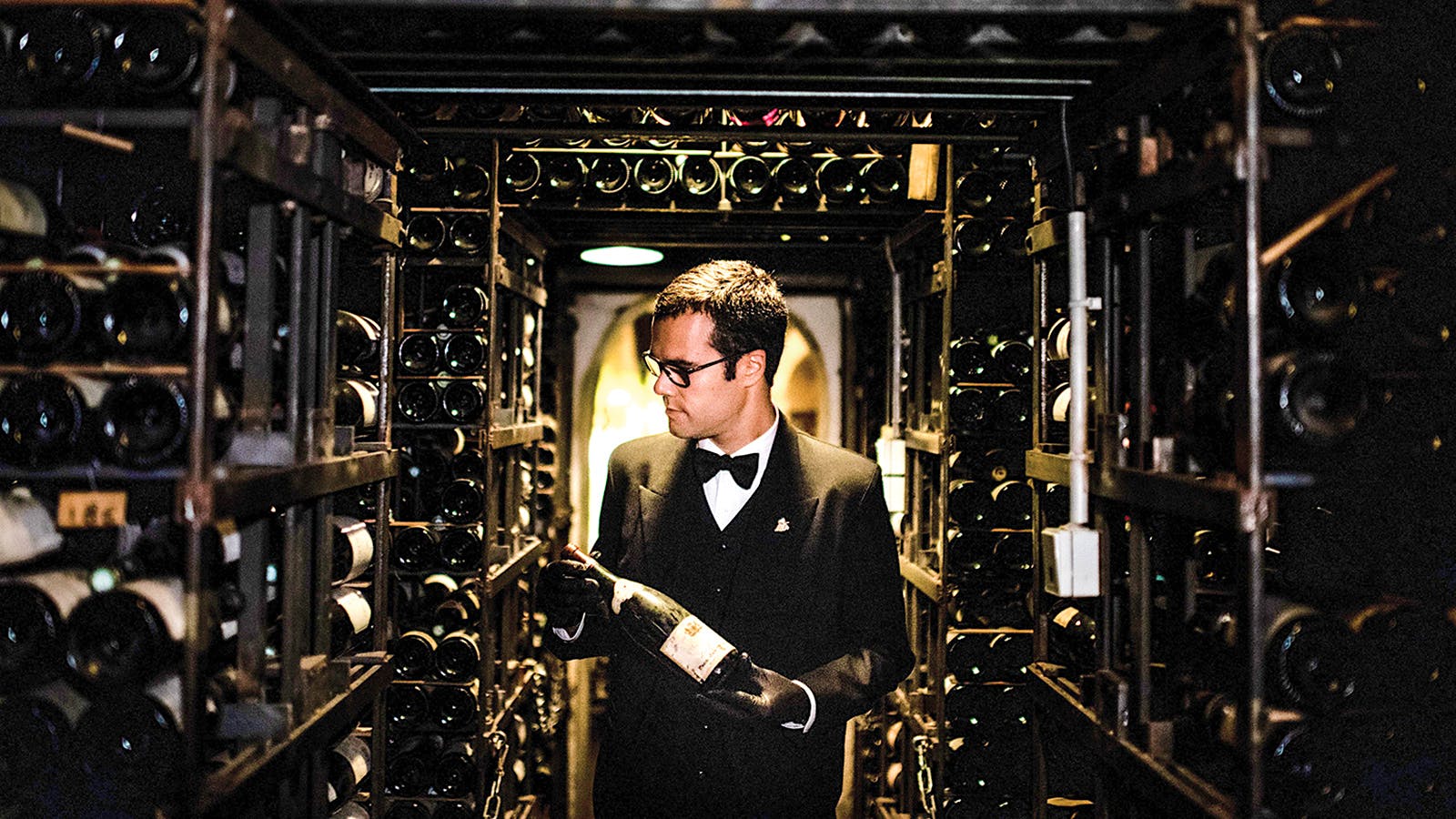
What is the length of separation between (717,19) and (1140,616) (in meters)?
1.70

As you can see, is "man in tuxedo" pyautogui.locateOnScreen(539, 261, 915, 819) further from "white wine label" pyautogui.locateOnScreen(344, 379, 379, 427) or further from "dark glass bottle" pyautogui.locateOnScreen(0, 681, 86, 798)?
"dark glass bottle" pyautogui.locateOnScreen(0, 681, 86, 798)

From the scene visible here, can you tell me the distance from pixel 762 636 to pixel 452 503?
2367 millimetres

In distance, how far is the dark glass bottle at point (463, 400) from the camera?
15.6ft

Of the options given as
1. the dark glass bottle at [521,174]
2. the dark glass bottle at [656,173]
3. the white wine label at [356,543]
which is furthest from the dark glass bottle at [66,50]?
the dark glass bottle at [656,173]

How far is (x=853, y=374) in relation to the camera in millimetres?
6832

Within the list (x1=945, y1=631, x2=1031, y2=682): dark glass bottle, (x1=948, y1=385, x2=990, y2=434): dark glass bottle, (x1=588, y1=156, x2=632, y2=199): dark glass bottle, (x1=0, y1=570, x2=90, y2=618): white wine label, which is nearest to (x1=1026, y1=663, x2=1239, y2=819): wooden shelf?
(x1=945, y1=631, x2=1031, y2=682): dark glass bottle

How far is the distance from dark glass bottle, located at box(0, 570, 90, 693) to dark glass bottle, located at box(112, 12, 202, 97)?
111 cm

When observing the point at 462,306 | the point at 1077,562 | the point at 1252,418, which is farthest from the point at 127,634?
the point at 462,306

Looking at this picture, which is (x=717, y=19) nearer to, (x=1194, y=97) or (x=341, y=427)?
(x=1194, y=97)

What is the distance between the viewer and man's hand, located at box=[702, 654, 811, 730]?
2.75 metres

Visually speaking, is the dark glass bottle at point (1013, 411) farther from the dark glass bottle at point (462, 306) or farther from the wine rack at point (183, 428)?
the wine rack at point (183, 428)

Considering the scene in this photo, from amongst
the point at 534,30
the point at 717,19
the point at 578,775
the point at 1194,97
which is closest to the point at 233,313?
the point at 534,30

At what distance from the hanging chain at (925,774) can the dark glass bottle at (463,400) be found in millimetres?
2477

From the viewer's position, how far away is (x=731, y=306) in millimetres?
3049
